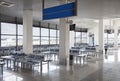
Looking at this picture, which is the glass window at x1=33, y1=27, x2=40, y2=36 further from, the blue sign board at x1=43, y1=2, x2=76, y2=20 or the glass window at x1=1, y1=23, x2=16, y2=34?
the blue sign board at x1=43, y1=2, x2=76, y2=20

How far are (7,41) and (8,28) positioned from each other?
112cm

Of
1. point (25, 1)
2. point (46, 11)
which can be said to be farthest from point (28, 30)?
point (46, 11)

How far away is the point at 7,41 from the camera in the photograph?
14711 millimetres

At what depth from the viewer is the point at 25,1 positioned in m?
9.53

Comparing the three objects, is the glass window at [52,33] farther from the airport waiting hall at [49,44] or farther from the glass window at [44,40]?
the glass window at [44,40]

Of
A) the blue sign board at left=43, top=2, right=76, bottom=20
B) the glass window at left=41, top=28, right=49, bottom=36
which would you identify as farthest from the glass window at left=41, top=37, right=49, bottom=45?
the blue sign board at left=43, top=2, right=76, bottom=20

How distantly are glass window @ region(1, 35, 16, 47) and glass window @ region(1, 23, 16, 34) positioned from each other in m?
0.43

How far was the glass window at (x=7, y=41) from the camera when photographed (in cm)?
1429

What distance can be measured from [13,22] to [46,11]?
28.7 feet

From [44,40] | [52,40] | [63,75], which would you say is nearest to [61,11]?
[63,75]

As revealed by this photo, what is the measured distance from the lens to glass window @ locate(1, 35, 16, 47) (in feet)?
46.9

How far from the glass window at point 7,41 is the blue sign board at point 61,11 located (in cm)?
791

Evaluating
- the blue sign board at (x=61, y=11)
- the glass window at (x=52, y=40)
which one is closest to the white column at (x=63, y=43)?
the blue sign board at (x=61, y=11)

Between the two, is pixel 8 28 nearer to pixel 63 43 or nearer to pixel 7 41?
pixel 7 41
